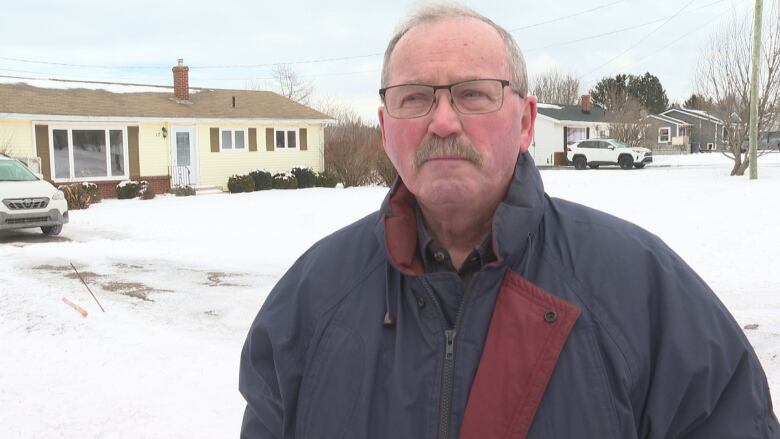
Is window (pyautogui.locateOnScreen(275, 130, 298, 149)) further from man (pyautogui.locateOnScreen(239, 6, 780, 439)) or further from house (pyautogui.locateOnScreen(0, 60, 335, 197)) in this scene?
man (pyautogui.locateOnScreen(239, 6, 780, 439))

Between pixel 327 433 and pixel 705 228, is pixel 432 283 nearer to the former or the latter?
pixel 327 433

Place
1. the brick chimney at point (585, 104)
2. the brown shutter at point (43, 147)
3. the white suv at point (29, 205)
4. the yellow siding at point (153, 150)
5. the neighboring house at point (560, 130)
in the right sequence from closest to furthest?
the white suv at point (29, 205), the brown shutter at point (43, 147), the yellow siding at point (153, 150), the neighboring house at point (560, 130), the brick chimney at point (585, 104)

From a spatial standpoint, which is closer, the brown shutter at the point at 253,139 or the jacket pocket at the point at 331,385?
the jacket pocket at the point at 331,385

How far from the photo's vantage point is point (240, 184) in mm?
26156

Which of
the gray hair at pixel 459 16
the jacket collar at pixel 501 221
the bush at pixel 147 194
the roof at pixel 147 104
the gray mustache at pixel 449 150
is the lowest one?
the bush at pixel 147 194

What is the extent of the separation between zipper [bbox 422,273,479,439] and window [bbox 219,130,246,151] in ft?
87.5

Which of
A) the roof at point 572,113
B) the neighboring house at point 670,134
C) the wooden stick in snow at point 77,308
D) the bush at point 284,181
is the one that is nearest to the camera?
the wooden stick in snow at point 77,308

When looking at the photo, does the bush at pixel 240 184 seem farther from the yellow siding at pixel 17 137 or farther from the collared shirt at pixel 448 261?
the collared shirt at pixel 448 261

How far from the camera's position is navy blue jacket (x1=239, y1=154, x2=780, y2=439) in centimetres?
161

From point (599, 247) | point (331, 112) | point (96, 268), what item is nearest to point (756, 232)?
point (96, 268)

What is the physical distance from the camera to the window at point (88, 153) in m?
23.3

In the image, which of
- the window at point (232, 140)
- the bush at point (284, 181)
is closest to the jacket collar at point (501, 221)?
the bush at point (284, 181)

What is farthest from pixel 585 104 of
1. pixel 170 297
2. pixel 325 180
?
pixel 170 297

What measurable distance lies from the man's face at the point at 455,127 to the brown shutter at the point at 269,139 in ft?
90.2
